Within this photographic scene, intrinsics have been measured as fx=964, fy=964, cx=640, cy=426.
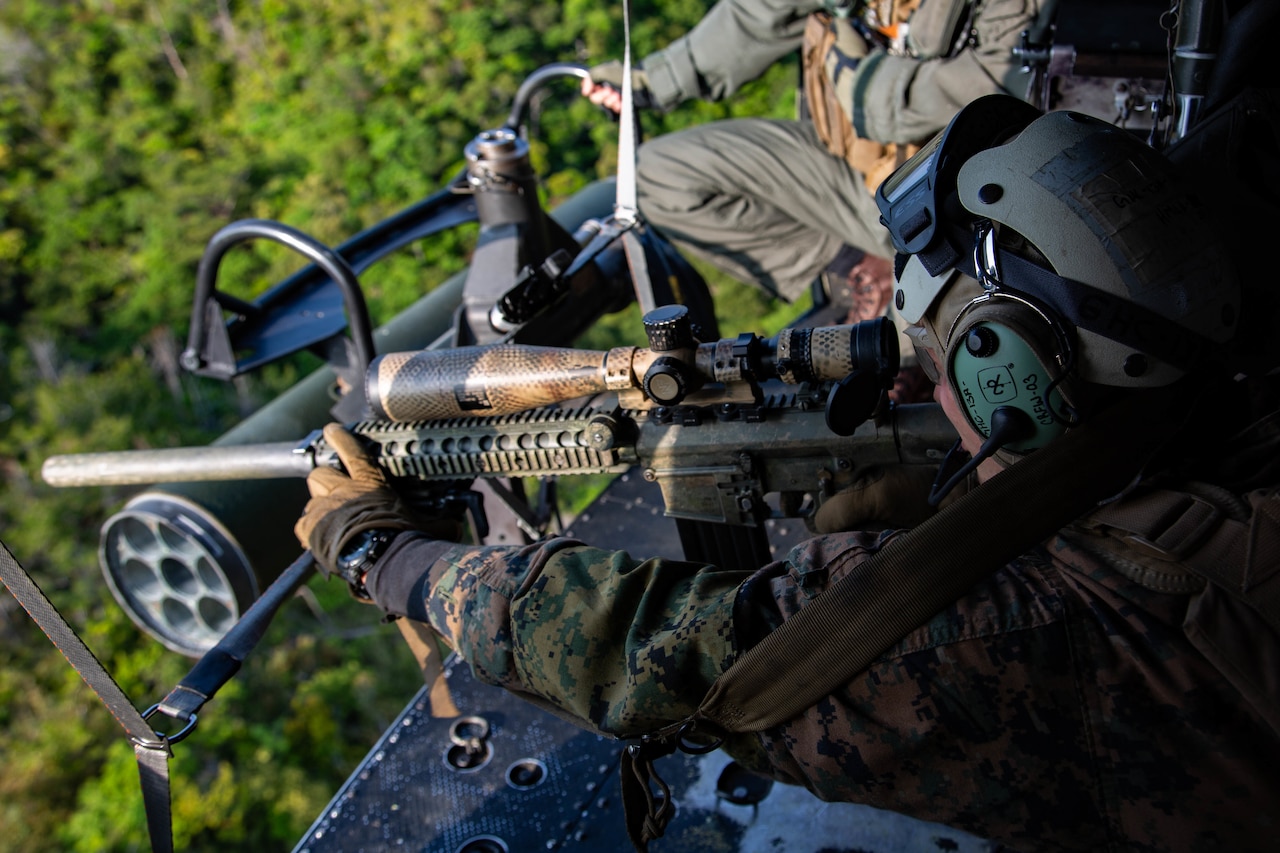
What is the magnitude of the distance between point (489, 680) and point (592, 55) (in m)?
25.4

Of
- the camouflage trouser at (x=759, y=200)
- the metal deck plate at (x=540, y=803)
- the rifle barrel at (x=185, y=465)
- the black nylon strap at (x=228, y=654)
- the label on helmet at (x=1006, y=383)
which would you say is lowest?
the metal deck plate at (x=540, y=803)

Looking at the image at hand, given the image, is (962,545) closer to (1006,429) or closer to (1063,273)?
(1006,429)

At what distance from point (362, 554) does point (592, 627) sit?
0.86 m

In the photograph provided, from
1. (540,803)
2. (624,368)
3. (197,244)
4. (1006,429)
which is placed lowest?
(197,244)

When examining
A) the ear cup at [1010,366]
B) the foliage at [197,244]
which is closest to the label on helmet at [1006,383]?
the ear cup at [1010,366]

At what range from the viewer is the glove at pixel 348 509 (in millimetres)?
2428

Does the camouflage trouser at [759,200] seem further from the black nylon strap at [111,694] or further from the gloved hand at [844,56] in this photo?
the black nylon strap at [111,694]

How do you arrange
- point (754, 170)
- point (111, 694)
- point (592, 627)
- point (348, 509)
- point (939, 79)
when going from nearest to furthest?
point (592, 627) < point (111, 694) < point (348, 509) < point (939, 79) < point (754, 170)

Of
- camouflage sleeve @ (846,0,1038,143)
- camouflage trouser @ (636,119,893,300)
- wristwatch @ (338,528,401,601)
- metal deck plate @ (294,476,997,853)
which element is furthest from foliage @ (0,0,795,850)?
wristwatch @ (338,528,401,601)

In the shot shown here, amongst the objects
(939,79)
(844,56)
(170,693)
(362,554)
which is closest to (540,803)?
(362,554)

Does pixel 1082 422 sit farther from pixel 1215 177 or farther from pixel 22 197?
pixel 22 197

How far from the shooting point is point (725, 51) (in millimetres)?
4660

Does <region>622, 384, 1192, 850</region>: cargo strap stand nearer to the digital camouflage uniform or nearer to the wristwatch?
the digital camouflage uniform

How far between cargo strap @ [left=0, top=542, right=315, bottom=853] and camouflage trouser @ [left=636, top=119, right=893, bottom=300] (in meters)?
2.71
